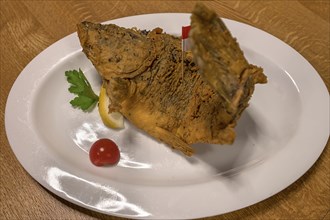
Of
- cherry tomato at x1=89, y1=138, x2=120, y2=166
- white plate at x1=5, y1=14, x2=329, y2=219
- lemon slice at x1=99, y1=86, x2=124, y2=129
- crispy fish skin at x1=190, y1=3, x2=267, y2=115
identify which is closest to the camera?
crispy fish skin at x1=190, y1=3, x2=267, y2=115

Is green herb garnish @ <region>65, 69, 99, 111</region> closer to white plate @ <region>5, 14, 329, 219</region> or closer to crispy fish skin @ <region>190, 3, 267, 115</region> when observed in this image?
white plate @ <region>5, 14, 329, 219</region>

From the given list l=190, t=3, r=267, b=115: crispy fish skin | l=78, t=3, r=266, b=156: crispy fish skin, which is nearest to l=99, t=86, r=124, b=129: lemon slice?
l=78, t=3, r=266, b=156: crispy fish skin

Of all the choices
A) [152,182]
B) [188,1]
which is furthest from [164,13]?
[152,182]

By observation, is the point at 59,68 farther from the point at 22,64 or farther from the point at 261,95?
the point at 261,95

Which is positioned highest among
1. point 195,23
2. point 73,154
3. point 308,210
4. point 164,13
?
point 195,23

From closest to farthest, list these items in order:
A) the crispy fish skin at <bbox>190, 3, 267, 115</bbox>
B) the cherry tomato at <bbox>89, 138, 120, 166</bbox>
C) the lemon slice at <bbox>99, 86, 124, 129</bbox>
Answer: the crispy fish skin at <bbox>190, 3, 267, 115</bbox>, the cherry tomato at <bbox>89, 138, 120, 166</bbox>, the lemon slice at <bbox>99, 86, 124, 129</bbox>

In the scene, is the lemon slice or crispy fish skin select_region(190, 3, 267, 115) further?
the lemon slice

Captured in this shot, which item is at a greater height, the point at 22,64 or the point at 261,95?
the point at 261,95
